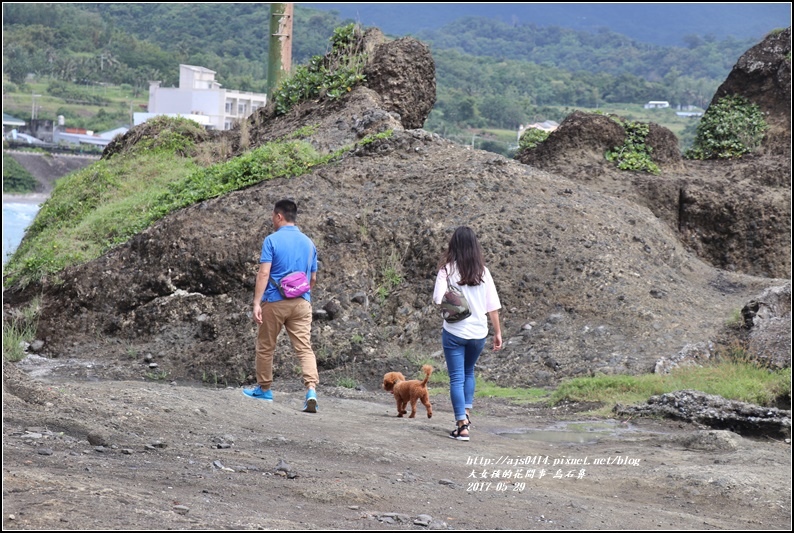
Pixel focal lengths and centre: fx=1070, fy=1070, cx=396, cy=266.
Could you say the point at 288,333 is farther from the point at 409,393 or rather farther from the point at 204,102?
the point at 204,102

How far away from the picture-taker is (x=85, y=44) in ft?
385

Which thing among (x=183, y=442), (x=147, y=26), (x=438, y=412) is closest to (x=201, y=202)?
(x=438, y=412)

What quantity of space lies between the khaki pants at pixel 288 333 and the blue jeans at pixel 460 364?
1.40 m

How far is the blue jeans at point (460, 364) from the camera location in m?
8.68

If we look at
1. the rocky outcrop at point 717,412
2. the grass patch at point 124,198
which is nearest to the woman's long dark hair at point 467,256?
the rocky outcrop at point 717,412

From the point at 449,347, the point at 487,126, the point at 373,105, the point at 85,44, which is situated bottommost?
the point at 449,347

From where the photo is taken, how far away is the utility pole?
21.0 meters

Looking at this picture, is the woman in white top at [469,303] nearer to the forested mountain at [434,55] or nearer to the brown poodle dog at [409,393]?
the brown poodle dog at [409,393]

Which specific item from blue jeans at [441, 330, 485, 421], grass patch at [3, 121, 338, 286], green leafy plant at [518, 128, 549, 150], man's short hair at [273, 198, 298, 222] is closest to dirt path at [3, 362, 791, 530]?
blue jeans at [441, 330, 485, 421]

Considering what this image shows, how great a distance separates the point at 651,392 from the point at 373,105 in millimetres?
8286

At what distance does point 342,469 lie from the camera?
264 inches

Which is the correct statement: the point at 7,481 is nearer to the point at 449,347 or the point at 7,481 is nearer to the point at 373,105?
the point at 449,347

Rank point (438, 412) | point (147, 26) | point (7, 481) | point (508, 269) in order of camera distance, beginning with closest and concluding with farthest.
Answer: point (7, 481) → point (438, 412) → point (508, 269) → point (147, 26)

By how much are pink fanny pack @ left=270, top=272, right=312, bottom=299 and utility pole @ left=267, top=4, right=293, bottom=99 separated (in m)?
11.9
